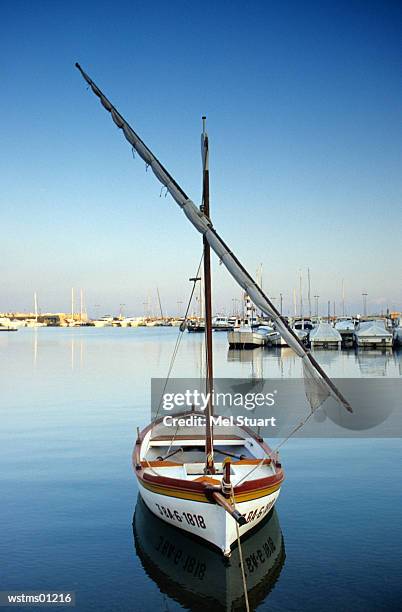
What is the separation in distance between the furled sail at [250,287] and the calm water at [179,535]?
361 centimetres

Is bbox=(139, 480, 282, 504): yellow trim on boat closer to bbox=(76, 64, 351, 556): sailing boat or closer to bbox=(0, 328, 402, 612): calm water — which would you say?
bbox=(76, 64, 351, 556): sailing boat

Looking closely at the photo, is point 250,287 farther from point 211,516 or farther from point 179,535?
point 179,535

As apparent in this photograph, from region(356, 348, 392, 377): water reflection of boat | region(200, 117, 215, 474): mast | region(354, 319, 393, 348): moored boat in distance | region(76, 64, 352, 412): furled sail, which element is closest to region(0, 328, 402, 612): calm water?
region(200, 117, 215, 474): mast

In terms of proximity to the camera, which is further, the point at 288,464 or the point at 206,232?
the point at 288,464

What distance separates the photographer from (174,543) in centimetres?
1416

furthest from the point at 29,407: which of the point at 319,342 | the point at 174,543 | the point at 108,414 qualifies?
the point at 319,342

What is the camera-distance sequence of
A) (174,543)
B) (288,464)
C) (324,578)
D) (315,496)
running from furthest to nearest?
(288,464), (315,496), (174,543), (324,578)

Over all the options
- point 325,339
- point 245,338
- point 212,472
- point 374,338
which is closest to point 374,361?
point 374,338

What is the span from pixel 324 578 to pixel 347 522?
3663 mm

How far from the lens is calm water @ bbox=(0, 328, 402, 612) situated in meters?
12.0

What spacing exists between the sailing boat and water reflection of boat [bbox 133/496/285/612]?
0.48 m

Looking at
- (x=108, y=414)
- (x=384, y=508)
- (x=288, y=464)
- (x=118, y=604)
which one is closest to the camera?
(x=118, y=604)

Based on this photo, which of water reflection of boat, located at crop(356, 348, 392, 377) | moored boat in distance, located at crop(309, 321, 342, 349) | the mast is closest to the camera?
the mast

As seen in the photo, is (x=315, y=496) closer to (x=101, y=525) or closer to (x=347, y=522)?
(x=347, y=522)
